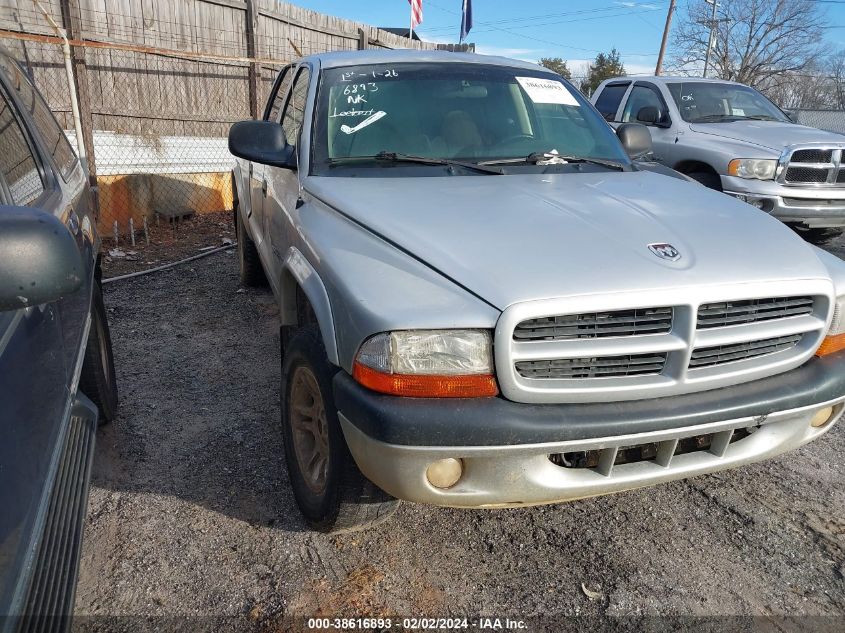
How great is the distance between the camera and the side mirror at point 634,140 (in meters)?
3.79

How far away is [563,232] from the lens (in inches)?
92.2

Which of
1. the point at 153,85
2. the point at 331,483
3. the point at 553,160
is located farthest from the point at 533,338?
the point at 153,85

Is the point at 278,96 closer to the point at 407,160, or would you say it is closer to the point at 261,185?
the point at 261,185

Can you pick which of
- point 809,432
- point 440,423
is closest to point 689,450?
point 809,432

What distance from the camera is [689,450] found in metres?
2.31

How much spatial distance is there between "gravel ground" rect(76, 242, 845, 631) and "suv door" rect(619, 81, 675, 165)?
4943 mm

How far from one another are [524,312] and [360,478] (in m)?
0.86

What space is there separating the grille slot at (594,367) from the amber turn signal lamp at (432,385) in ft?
0.39

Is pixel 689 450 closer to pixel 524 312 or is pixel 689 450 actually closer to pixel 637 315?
pixel 637 315

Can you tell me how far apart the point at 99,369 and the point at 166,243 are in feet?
16.5

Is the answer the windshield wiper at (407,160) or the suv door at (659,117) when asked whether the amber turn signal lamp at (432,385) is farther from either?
the suv door at (659,117)

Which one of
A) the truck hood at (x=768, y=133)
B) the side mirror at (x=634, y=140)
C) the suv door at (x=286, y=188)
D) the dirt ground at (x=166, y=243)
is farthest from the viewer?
the dirt ground at (x=166, y=243)

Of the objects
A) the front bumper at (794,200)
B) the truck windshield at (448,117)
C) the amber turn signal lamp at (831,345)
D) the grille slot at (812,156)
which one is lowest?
the front bumper at (794,200)

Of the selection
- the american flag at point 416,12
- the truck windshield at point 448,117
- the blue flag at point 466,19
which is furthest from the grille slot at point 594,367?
the blue flag at point 466,19
